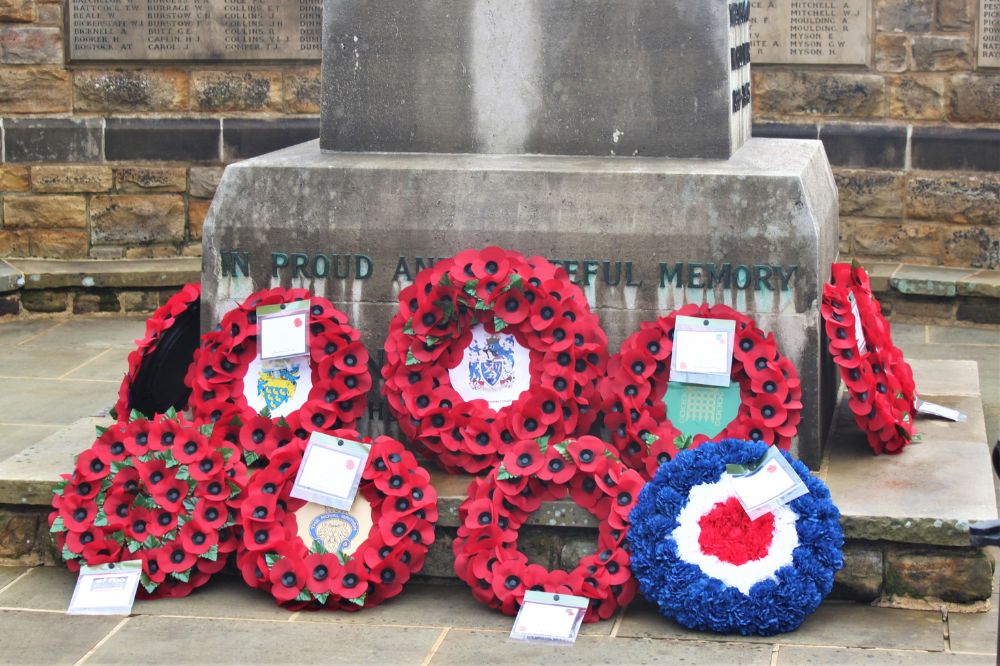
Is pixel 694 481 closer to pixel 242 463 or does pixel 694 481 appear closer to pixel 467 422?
pixel 467 422

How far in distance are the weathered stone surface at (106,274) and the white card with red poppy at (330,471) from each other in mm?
4288

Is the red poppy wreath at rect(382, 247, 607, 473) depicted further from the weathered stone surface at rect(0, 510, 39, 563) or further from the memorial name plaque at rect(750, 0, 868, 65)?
the memorial name plaque at rect(750, 0, 868, 65)

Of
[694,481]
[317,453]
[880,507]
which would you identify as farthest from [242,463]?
[880,507]

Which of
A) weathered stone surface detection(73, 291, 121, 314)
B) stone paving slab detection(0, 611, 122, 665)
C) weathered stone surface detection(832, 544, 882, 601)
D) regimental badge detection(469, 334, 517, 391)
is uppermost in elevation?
regimental badge detection(469, 334, 517, 391)

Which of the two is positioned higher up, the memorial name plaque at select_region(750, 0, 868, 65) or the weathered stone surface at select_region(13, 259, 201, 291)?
the memorial name plaque at select_region(750, 0, 868, 65)

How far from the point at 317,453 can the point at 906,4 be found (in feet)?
17.2

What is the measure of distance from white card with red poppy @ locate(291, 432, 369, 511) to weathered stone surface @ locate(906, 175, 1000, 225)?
4977 mm

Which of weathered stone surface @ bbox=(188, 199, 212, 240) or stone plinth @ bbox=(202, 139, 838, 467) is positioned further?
weathered stone surface @ bbox=(188, 199, 212, 240)

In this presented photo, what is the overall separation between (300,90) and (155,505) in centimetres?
483

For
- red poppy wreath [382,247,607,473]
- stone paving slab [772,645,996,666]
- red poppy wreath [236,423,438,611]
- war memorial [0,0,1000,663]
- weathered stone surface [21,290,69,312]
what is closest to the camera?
stone paving slab [772,645,996,666]

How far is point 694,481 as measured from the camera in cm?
435

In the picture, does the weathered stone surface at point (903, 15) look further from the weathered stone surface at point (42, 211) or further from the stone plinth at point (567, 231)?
the weathered stone surface at point (42, 211)

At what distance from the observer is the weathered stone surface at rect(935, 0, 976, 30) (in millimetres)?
8562

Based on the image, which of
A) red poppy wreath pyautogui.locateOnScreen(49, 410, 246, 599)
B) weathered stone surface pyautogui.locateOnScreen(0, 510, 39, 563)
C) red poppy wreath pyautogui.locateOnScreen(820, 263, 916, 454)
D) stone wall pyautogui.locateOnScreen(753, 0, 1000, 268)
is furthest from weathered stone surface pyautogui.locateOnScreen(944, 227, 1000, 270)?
weathered stone surface pyautogui.locateOnScreen(0, 510, 39, 563)
